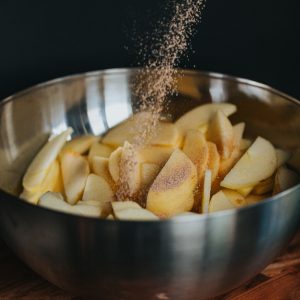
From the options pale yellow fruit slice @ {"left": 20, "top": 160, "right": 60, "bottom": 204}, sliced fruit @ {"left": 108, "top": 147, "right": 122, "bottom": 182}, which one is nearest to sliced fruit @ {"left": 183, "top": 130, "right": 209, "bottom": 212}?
sliced fruit @ {"left": 108, "top": 147, "right": 122, "bottom": 182}

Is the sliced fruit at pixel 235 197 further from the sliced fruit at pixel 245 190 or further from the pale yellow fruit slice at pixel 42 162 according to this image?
the pale yellow fruit slice at pixel 42 162

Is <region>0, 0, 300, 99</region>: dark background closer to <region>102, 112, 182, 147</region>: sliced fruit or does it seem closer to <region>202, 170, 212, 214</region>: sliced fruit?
<region>102, 112, 182, 147</region>: sliced fruit

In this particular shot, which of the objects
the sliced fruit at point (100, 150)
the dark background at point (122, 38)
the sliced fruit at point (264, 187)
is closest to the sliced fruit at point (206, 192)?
the sliced fruit at point (264, 187)

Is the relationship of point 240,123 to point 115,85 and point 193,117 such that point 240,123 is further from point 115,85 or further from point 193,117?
point 115,85

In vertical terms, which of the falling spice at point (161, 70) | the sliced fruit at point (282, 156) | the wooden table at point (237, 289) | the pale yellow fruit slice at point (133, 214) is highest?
the falling spice at point (161, 70)

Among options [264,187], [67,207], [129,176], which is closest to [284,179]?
[264,187]

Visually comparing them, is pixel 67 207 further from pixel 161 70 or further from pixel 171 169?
pixel 161 70

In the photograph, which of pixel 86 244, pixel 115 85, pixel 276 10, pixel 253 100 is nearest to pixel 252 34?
pixel 276 10
